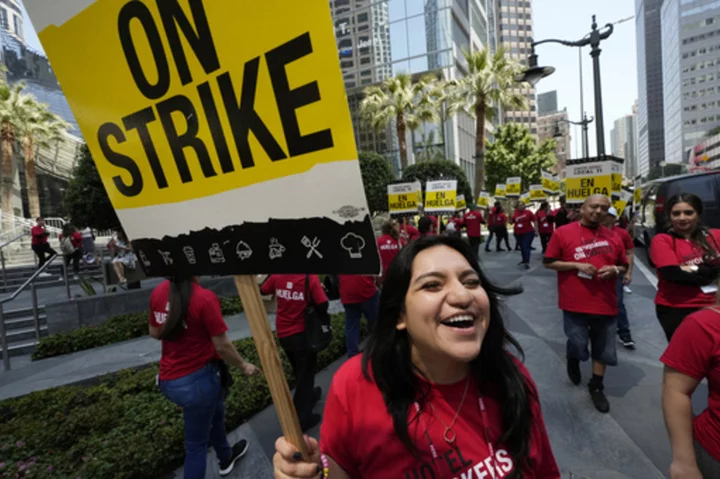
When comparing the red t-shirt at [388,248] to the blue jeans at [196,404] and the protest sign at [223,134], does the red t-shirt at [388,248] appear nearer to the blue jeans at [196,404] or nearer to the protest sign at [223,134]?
the blue jeans at [196,404]

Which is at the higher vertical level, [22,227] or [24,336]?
[22,227]

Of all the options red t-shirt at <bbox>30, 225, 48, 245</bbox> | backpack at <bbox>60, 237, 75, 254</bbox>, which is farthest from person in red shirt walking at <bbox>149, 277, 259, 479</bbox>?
red t-shirt at <bbox>30, 225, 48, 245</bbox>

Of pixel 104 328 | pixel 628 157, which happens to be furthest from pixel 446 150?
pixel 628 157

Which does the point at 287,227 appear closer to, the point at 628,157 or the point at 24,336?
the point at 24,336

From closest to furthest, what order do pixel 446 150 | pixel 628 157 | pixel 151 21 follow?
pixel 151 21, pixel 446 150, pixel 628 157

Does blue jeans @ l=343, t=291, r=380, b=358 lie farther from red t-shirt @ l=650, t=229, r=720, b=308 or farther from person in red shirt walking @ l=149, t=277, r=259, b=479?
red t-shirt @ l=650, t=229, r=720, b=308

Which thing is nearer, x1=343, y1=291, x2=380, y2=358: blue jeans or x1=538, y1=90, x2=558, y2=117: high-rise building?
x1=343, y1=291, x2=380, y2=358: blue jeans

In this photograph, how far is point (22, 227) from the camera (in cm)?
1820

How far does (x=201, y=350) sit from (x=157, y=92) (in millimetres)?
1997

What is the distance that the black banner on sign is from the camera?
1.06m

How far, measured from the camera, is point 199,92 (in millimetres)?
1261

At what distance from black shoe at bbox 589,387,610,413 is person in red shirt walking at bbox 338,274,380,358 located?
7.74 ft

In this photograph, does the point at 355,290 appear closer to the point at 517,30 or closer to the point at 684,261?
the point at 684,261

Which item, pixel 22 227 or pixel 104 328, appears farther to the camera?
pixel 22 227
